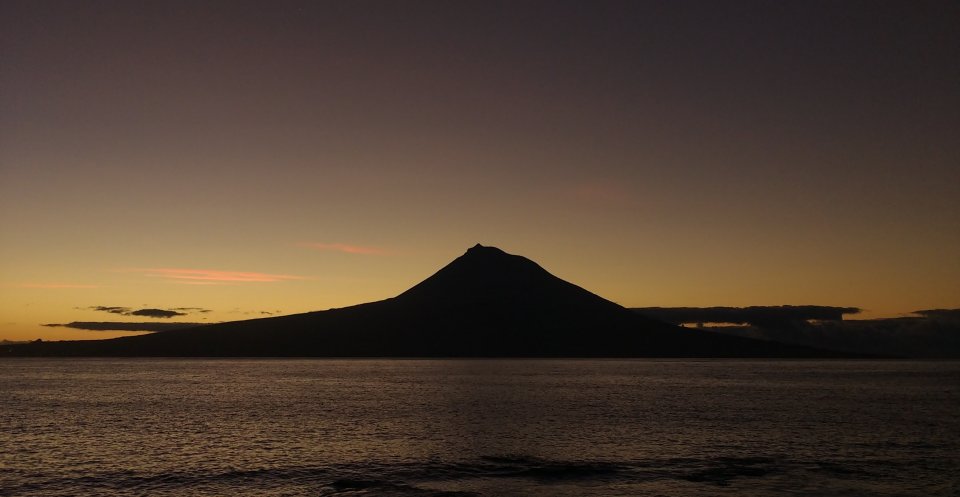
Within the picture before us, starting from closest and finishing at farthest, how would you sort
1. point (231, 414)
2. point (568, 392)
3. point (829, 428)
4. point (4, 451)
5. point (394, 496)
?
1. point (394, 496)
2. point (4, 451)
3. point (829, 428)
4. point (231, 414)
5. point (568, 392)

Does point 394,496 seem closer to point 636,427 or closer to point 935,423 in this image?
point 636,427

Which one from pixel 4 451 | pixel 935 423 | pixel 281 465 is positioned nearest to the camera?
pixel 281 465

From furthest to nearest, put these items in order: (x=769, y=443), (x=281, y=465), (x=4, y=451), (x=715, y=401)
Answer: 1. (x=715, y=401)
2. (x=769, y=443)
3. (x=4, y=451)
4. (x=281, y=465)

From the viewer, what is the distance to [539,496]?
42.6 m

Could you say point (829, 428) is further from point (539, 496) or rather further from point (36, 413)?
point (36, 413)

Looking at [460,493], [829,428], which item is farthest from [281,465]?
[829,428]

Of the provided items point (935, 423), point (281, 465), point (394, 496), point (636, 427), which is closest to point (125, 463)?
point (281, 465)

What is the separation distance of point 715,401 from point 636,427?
146 ft

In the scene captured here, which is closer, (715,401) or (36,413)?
(36,413)

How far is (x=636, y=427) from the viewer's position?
76.4 m

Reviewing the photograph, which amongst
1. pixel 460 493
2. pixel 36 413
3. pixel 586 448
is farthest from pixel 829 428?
pixel 36 413

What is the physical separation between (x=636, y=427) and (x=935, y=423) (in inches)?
1294

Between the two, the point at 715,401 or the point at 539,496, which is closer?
the point at 539,496

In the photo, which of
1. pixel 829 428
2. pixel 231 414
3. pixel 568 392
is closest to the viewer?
pixel 829 428
